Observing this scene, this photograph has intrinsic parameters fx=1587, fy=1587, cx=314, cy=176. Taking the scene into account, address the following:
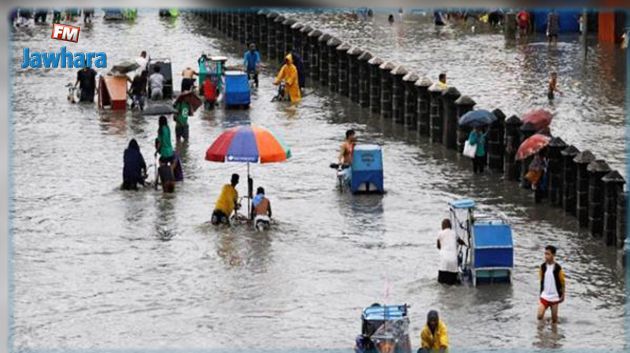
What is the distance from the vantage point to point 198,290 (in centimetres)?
1970

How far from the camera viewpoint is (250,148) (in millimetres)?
23031

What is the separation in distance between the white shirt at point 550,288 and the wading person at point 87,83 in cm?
2224

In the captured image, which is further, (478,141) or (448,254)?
(478,141)

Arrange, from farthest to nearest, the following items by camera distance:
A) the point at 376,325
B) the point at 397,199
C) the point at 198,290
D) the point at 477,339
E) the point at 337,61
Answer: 1. the point at 337,61
2. the point at 397,199
3. the point at 198,290
4. the point at 477,339
5. the point at 376,325

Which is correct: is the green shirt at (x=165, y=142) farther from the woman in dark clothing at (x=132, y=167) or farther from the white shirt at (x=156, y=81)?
the white shirt at (x=156, y=81)

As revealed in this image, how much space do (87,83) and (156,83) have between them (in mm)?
1708

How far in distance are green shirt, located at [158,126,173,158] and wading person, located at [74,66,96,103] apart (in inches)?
446

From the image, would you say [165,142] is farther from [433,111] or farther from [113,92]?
[113,92]

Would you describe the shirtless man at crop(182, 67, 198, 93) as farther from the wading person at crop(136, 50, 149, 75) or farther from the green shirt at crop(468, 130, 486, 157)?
the green shirt at crop(468, 130, 486, 157)

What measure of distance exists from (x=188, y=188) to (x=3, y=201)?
2342 cm

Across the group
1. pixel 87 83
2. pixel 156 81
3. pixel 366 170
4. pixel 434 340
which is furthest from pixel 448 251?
pixel 87 83

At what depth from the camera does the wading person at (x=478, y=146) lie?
28047mm

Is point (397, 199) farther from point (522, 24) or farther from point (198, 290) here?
point (522, 24)

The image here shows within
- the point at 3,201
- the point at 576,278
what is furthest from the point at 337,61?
the point at 3,201
